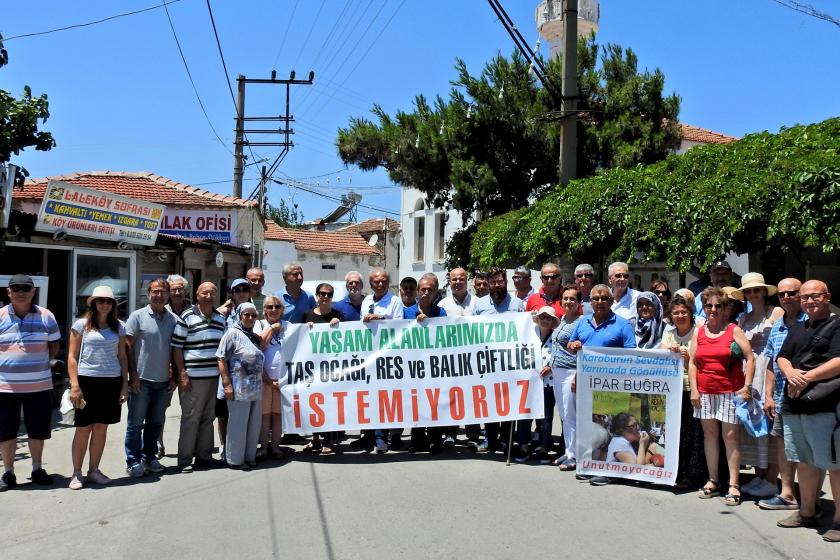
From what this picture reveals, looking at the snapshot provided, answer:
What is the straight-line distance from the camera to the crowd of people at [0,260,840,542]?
5402 millimetres

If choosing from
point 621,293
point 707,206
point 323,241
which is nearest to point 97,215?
point 621,293

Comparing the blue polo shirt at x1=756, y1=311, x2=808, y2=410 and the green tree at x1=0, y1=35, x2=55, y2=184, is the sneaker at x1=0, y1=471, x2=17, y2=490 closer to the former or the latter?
the green tree at x1=0, y1=35, x2=55, y2=184

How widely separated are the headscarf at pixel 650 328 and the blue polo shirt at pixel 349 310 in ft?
9.61

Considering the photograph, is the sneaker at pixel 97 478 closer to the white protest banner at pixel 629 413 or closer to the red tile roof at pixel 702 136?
the white protest banner at pixel 629 413

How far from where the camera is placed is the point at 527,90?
60.5 feet

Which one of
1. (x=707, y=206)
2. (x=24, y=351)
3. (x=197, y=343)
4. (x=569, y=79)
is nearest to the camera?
(x=24, y=351)

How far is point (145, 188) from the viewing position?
811 inches

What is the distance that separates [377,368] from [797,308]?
385 centimetres

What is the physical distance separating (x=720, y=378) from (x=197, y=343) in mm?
4559

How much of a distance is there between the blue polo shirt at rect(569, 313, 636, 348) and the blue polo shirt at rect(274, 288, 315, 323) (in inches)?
116

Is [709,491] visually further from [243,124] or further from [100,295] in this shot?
[243,124]

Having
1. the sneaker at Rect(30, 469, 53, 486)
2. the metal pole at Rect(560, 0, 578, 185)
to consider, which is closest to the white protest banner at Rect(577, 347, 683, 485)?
the sneaker at Rect(30, 469, 53, 486)

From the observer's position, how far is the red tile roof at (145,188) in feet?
63.5

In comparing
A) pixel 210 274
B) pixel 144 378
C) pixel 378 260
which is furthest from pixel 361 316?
pixel 378 260
